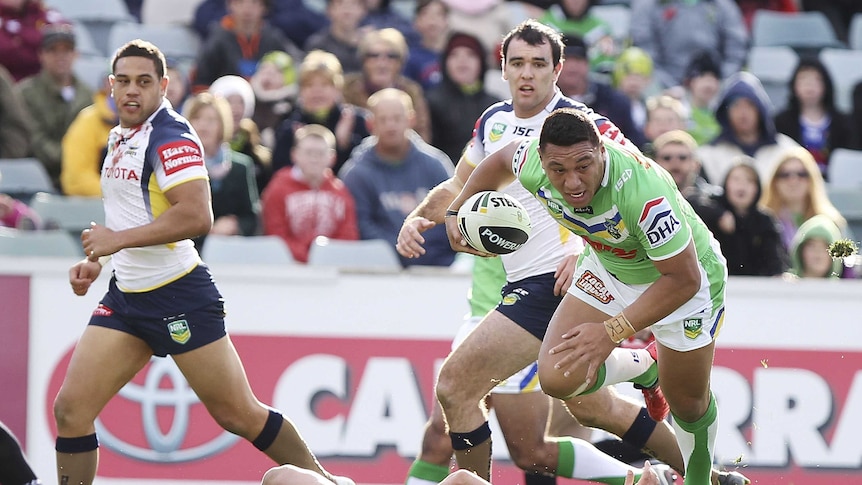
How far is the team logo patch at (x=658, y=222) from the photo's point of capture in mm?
5949

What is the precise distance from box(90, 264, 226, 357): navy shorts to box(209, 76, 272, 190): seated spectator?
4.49 metres

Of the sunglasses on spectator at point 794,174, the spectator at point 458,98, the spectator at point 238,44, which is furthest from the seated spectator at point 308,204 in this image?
the sunglasses on spectator at point 794,174

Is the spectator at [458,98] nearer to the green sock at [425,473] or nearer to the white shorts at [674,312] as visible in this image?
the green sock at [425,473]

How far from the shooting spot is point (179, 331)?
7.07 meters

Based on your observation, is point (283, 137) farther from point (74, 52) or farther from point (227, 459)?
point (227, 459)

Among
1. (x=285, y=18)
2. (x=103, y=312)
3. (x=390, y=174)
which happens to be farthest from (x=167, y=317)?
(x=285, y=18)

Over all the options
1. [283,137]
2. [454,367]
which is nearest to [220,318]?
[454,367]

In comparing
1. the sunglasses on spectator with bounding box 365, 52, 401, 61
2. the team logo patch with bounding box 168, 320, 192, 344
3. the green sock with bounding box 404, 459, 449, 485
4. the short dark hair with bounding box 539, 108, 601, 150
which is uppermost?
the short dark hair with bounding box 539, 108, 601, 150

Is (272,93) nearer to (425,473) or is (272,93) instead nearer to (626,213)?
(425,473)

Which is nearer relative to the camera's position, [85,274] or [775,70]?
[85,274]

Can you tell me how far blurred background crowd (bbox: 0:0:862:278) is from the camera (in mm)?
10805

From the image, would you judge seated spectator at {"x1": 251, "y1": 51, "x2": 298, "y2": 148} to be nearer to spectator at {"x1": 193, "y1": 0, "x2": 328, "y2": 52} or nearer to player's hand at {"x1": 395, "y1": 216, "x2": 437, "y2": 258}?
spectator at {"x1": 193, "y1": 0, "x2": 328, "y2": 52}

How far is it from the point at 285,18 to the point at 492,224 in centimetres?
817

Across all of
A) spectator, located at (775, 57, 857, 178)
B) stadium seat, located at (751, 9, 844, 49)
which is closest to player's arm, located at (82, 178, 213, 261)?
spectator, located at (775, 57, 857, 178)
